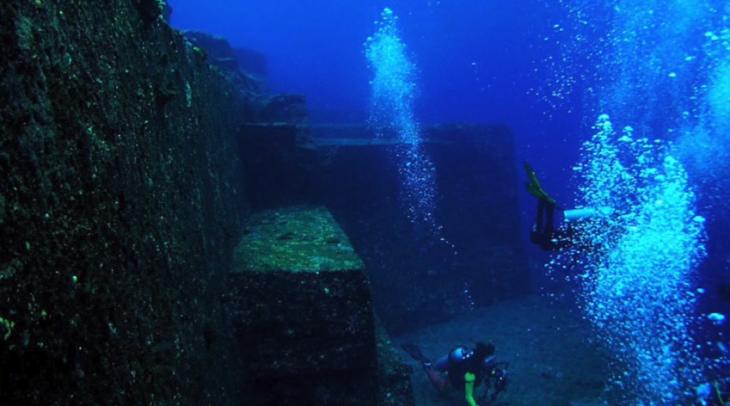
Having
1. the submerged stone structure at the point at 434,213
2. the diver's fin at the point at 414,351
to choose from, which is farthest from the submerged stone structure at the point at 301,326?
the diver's fin at the point at 414,351

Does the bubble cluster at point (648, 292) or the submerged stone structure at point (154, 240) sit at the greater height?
the submerged stone structure at point (154, 240)

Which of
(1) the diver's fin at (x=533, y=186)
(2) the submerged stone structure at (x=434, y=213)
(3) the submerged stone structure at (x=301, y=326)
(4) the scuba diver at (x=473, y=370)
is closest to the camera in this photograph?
(3) the submerged stone structure at (x=301, y=326)

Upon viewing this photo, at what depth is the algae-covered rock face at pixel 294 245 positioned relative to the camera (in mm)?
3732

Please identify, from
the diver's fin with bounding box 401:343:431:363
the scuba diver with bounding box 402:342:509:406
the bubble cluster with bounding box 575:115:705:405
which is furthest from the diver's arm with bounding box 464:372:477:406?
the bubble cluster with bounding box 575:115:705:405

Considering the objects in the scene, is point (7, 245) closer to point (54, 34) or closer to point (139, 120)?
point (54, 34)

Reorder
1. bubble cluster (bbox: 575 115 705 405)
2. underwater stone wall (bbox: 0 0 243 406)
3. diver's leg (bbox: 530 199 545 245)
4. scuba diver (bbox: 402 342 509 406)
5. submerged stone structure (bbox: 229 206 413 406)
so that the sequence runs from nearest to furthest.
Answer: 1. underwater stone wall (bbox: 0 0 243 406)
2. submerged stone structure (bbox: 229 206 413 406)
3. scuba diver (bbox: 402 342 509 406)
4. diver's leg (bbox: 530 199 545 245)
5. bubble cluster (bbox: 575 115 705 405)

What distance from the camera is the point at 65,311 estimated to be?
4.07 ft

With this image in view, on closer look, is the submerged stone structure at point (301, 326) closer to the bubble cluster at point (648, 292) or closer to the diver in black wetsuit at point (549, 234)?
the diver in black wetsuit at point (549, 234)

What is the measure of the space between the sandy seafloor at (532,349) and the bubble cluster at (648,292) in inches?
21.0

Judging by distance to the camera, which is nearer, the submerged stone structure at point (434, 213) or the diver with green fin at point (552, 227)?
the diver with green fin at point (552, 227)

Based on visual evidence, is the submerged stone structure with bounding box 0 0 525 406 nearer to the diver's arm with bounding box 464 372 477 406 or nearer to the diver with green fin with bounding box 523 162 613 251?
the diver's arm with bounding box 464 372 477 406

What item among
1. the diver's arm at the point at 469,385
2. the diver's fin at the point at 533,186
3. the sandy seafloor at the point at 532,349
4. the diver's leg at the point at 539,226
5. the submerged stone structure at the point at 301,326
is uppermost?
the diver's fin at the point at 533,186

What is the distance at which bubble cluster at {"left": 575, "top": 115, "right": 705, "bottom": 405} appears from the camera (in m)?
8.50

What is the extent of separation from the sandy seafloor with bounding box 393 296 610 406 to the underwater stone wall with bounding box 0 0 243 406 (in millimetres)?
6494
